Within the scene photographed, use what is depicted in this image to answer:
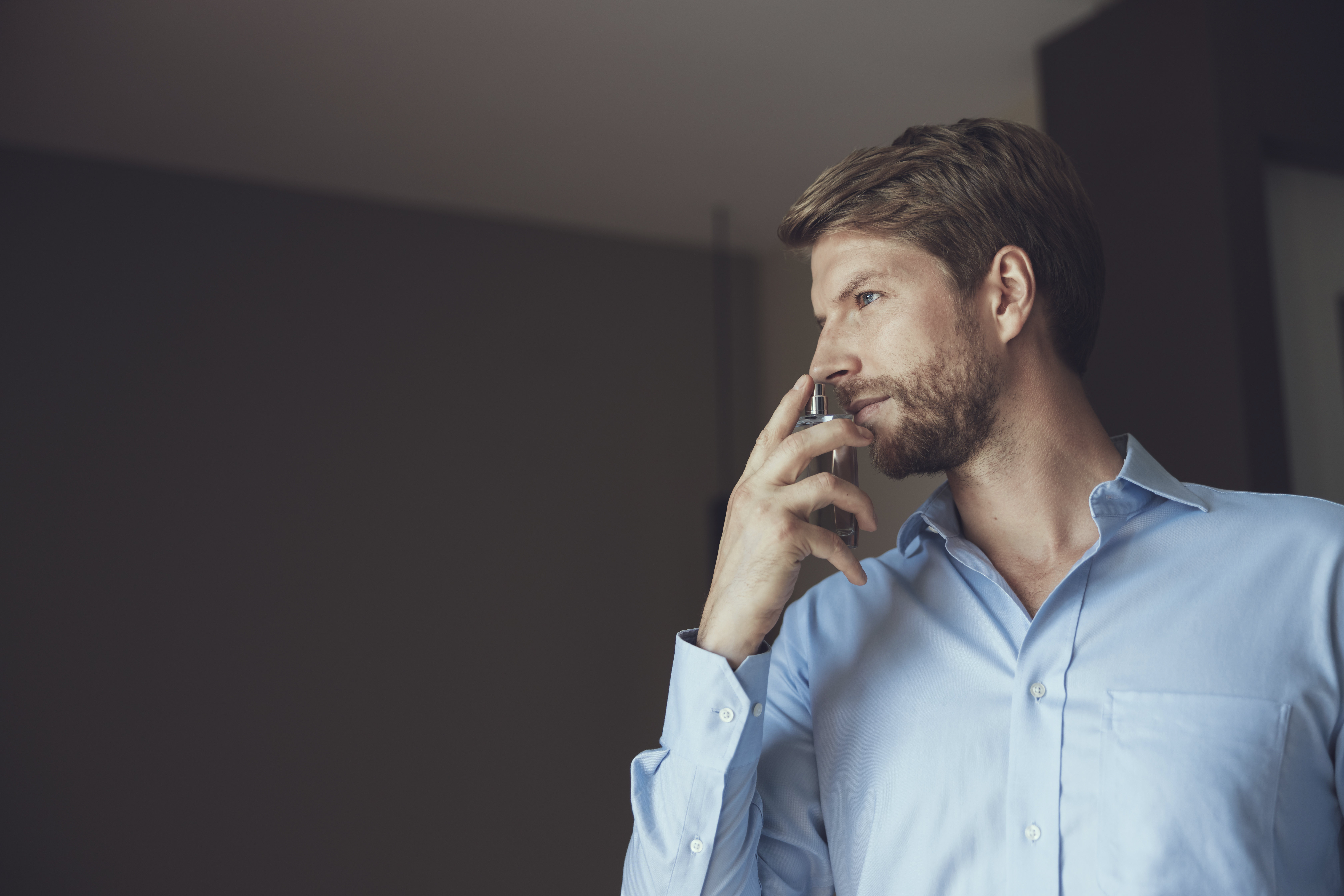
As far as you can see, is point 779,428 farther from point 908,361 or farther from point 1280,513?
point 1280,513

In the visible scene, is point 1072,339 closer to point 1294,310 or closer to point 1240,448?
point 1240,448

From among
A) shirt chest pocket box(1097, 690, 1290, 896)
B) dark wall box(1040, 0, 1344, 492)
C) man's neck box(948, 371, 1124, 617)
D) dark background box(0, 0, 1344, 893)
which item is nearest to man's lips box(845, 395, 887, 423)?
man's neck box(948, 371, 1124, 617)

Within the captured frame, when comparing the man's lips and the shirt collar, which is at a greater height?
the man's lips

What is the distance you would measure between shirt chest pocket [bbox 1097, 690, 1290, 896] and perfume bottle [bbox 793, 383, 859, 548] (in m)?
0.34

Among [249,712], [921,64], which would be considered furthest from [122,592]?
[921,64]

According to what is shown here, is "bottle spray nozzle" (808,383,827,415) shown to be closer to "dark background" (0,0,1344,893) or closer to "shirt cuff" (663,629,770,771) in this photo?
"shirt cuff" (663,629,770,771)

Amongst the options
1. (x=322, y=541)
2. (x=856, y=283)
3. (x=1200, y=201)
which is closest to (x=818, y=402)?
(x=856, y=283)

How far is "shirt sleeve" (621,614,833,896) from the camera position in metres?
0.99

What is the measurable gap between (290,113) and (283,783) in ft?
7.23

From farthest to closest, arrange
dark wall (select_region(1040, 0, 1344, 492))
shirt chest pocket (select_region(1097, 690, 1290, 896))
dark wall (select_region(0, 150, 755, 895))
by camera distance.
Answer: dark wall (select_region(0, 150, 755, 895)), dark wall (select_region(1040, 0, 1344, 492)), shirt chest pocket (select_region(1097, 690, 1290, 896))

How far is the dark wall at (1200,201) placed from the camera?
2.14 m

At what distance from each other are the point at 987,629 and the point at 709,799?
36 cm

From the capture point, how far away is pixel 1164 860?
2.90 feet

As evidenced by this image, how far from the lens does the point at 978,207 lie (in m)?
1.21
